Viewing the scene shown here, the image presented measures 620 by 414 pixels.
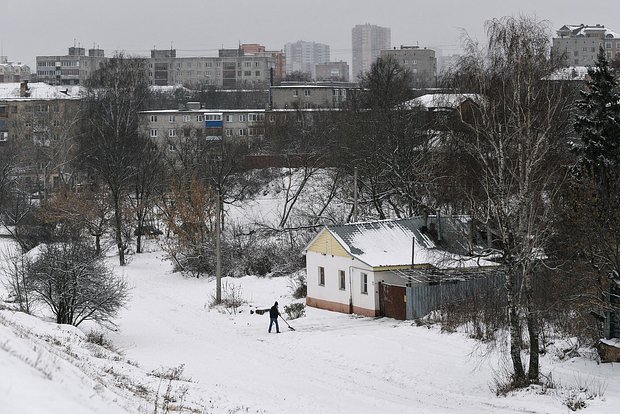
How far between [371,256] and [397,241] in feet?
6.13

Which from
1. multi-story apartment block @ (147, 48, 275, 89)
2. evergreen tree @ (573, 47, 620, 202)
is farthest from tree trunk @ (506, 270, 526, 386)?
multi-story apartment block @ (147, 48, 275, 89)

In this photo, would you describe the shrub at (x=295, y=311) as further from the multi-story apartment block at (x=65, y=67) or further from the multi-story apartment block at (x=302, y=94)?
the multi-story apartment block at (x=65, y=67)

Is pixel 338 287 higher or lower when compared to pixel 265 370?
higher

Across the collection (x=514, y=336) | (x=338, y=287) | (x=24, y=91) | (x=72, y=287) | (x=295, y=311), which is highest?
(x=24, y=91)

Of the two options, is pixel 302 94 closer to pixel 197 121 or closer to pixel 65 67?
pixel 197 121

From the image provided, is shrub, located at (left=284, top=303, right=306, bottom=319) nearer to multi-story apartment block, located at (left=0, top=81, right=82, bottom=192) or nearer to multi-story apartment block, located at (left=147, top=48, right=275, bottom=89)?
multi-story apartment block, located at (left=0, top=81, right=82, bottom=192)

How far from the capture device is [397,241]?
112 ft

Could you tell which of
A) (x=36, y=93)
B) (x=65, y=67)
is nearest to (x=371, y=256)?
(x=36, y=93)

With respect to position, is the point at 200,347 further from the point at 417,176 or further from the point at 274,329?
the point at 417,176

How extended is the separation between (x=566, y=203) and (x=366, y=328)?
10908mm

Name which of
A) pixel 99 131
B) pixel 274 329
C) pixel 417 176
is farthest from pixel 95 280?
pixel 99 131

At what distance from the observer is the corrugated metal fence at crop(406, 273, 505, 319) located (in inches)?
1190

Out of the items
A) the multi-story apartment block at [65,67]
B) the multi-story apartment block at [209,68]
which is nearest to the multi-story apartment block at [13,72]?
the multi-story apartment block at [65,67]

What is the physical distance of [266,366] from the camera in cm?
2431
